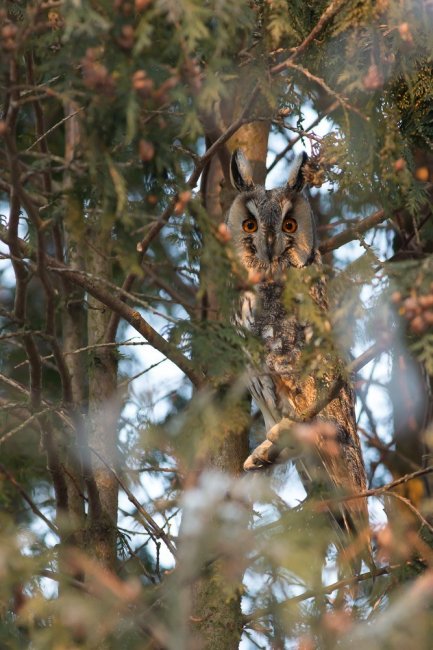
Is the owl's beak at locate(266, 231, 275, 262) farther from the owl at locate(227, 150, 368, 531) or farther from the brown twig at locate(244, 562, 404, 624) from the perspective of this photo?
the brown twig at locate(244, 562, 404, 624)

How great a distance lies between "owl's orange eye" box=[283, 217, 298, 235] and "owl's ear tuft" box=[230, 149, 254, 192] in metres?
0.21

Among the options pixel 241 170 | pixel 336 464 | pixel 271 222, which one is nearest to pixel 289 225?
pixel 271 222

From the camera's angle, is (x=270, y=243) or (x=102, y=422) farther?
(x=270, y=243)

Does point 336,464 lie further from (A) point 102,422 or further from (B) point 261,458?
(A) point 102,422

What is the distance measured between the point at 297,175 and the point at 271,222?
26 cm

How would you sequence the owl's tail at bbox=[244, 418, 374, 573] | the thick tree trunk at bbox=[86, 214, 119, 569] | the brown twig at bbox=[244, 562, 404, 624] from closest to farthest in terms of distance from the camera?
1. the brown twig at bbox=[244, 562, 404, 624]
2. the thick tree trunk at bbox=[86, 214, 119, 569]
3. the owl's tail at bbox=[244, 418, 374, 573]

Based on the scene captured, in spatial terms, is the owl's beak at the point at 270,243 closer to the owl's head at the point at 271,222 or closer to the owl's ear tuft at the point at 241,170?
the owl's head at the point at 271,222

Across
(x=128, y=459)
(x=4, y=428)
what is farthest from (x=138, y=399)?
(x=4, y=428)

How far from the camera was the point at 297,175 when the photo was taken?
391 cm

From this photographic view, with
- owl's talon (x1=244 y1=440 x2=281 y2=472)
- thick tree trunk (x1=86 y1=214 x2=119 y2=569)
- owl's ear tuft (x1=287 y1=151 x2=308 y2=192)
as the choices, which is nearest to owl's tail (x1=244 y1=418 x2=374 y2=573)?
owl's talon (x1=244 y1=440 x2=281 y2=472)

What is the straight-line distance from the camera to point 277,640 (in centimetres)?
310

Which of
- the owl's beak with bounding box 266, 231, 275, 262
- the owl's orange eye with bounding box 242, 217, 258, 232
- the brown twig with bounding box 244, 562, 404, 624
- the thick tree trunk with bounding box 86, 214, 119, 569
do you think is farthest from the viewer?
the owl's orange eye with bounding box 242, 217, 258, 232

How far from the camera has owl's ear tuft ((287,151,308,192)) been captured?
12.8 ft

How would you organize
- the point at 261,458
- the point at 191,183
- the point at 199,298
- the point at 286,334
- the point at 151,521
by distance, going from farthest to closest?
the point at 286,334 → the point at 261,458 → the point at 151,521 → the point at 191,183 → the point at 199,298
